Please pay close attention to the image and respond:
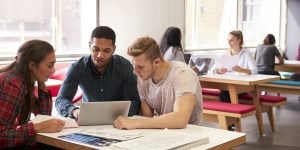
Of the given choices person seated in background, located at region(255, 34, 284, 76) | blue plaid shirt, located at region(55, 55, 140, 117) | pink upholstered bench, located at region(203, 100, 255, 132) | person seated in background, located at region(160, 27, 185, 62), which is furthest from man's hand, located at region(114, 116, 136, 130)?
person seated in background, located at region(255, 34, 284, 76)

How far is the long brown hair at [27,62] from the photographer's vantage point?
2.18 m

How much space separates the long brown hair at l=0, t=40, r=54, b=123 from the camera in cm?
218

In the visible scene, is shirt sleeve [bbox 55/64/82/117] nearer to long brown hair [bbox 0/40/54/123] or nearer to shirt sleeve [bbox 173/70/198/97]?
long brown hair [bbox 0/40/54/123]

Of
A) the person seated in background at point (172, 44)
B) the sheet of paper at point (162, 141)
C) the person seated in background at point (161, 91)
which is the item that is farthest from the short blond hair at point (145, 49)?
the person seated in background at point (172, 44)

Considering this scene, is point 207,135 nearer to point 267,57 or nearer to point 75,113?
point 75,113

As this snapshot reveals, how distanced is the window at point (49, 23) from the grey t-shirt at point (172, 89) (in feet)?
8.70

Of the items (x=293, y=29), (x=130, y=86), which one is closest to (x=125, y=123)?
(x=130, y=86)

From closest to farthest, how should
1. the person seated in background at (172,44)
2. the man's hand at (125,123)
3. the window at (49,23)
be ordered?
the man's hand at (125,123), the window at (49,23), the person seated in background at (172,44)

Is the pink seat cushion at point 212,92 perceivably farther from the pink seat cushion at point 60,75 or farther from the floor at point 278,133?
the pink seat cushion at point 60,75

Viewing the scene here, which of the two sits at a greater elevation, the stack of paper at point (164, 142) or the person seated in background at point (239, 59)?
the person seated in background at point (239, 59)

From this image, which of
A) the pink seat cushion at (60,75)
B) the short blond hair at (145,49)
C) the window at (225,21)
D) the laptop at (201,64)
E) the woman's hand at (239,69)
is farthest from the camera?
the window at (225,21)

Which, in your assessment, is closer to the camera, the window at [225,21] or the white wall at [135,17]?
the white wall at [135,17]

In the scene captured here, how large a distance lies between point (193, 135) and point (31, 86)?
33.6 inches

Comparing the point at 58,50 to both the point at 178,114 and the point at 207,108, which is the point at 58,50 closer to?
the point at 207,108
